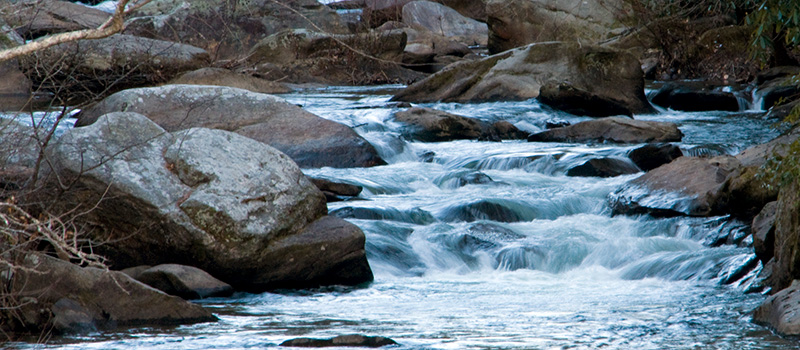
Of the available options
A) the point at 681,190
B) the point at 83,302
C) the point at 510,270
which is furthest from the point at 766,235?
the point at 83,302

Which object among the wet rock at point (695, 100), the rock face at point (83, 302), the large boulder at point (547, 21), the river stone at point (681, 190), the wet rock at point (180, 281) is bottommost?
the wet rock at point (180, 281)

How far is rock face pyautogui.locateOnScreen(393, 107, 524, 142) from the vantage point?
46.2ft

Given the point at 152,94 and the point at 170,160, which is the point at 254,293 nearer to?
the point at 170,160

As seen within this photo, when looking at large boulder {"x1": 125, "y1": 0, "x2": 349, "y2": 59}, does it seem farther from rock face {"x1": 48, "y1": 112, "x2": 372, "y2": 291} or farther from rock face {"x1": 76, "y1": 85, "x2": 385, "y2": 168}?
rock face {"x1": 48, "y1": 112, "x2": 372, "y2": 291}

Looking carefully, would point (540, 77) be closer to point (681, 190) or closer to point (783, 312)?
point (681, 190)

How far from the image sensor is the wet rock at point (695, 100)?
1698cm

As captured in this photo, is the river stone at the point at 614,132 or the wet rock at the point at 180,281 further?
the river stone at the point at 614,132

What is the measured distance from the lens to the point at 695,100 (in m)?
17.2

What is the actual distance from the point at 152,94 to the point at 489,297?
634cm

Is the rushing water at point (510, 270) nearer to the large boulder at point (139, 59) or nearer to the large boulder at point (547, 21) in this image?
the large boulder at point (139, 59)

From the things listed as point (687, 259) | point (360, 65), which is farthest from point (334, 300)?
point (360, 65)

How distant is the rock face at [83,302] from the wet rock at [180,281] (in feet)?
2.33

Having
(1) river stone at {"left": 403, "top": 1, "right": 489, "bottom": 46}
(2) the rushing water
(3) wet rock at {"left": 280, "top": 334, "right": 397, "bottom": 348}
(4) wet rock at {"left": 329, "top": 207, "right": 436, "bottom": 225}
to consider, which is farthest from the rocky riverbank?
Answer: (1) river stone at {"left": 403, "top": 1, "right": 489, "bottom": 46}

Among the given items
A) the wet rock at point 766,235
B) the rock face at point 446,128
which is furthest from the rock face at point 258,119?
the wet rock at point 766,235
